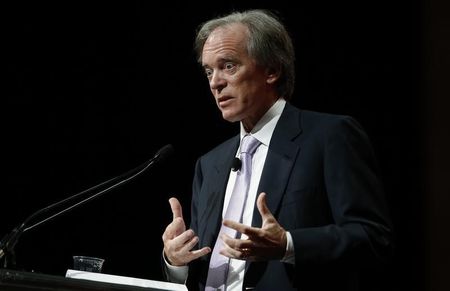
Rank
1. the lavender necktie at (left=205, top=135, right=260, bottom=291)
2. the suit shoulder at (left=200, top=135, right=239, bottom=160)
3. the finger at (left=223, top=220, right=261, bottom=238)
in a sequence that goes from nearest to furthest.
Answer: the finger at (left=223, top=220, right=261, bottom=238)
the lavender necktie at (left=205, top=135, right=260, bottom=291)
the suit shoulder at (left=200, top=135, right=239, bottom=160)

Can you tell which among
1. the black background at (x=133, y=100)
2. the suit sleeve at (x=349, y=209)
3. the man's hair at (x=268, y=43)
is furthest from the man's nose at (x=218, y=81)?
the black background at (x=133, y=100)

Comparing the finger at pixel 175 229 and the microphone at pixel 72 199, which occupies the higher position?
the microphone at pixel 72 199

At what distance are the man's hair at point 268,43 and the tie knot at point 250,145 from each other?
272 mm

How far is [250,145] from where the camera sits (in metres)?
2.58

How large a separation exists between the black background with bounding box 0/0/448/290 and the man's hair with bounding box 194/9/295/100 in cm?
74

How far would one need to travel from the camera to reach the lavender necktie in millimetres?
2395

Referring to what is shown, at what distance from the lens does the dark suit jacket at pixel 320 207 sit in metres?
2.16

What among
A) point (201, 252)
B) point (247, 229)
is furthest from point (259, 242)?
point (201, 252)

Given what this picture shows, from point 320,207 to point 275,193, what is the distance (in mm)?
161

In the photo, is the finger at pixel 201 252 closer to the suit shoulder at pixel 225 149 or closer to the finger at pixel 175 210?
the finger at pixel 175 210

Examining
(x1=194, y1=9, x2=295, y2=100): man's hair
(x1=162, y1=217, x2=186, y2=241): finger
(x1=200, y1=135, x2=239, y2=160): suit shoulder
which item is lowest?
(x1=162, y1=217, x2=186, y2=241): finger

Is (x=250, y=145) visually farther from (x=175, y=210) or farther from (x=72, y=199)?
(x=72, y=199)

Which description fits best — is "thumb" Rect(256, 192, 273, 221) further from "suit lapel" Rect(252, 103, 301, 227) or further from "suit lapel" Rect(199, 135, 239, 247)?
"suit lapel" Rect(199, 135, 239, 247)

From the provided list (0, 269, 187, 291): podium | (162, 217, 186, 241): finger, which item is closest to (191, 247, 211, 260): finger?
(162, 217, 186, 241): finger
